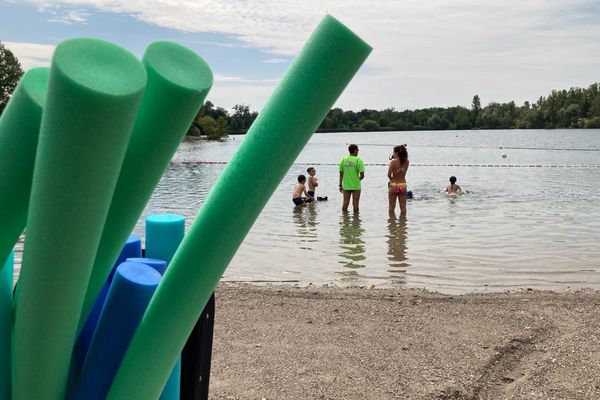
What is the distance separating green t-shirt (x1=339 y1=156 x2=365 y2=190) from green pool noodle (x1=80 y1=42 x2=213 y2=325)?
13.4 meters

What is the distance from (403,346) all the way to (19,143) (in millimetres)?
4473

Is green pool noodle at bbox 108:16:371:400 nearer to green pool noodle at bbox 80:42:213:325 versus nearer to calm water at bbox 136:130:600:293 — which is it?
green pool noodle at bbox 80:42:213:325

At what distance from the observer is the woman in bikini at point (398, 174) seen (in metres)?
13.6

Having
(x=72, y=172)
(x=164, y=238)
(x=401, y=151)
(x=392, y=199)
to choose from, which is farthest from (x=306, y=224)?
(x=72, y=172)

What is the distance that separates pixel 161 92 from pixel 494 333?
5.07 metres

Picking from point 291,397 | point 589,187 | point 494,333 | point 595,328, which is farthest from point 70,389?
point 589,187

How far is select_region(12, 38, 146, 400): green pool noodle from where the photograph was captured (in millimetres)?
669

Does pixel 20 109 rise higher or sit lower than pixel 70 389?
higher

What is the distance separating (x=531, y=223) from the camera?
1396 centimetres

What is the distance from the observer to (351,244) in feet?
37.6

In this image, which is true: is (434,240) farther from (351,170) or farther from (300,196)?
(300,196)

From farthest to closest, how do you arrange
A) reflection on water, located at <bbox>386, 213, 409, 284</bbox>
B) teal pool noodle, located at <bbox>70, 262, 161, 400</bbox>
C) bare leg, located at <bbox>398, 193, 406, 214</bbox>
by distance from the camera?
bare leg, located at <bbox>398, 193, 406, 214</bbox>
reflection on water, located at <bbox>386, 213, 409, 284</bbox>
teal pool noodle, located at <bbox>70, 262, 161, 400</bbox>

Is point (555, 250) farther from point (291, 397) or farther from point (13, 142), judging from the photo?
point (13, 142)

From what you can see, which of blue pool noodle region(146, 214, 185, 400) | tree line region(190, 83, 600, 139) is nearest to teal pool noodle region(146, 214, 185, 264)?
blue pool noodle region(146, 214, 185, 400)
